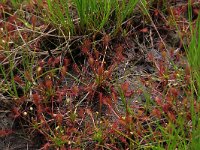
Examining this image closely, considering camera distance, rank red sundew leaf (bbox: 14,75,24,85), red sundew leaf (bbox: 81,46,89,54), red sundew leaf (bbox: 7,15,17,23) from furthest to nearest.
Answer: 1. red sundew leaf (bbox: 7,15,17,23)
2. red sundew leaf (bbox: 81,46,89,54)
3. red sundew leaf (bbox: 14,75,24,85)

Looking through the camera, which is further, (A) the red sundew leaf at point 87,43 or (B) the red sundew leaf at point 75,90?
(A) the red sundew leaf at point 87,43

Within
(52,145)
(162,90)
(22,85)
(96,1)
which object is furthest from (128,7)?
(52,145)

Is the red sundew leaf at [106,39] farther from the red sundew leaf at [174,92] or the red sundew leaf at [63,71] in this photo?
the red sundew leaf at [174,92]

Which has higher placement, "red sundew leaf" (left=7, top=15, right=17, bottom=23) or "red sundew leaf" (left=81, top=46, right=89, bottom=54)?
"red sundew leaf" (left=7, top=15, right=17, bottom=23)

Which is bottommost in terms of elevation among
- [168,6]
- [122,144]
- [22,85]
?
[122,144]

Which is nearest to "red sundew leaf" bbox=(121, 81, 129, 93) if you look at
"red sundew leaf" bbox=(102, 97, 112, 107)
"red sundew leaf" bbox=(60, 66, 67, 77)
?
"red sundew leaf" bbox=(102, 97, 112, 107)

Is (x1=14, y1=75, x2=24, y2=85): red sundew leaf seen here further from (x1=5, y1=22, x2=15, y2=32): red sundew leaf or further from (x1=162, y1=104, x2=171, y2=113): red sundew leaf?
(x1=162, y1=104, x2=171, y2=113): red sundew leaf

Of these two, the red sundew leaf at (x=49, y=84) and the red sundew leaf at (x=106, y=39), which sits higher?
the red sundew leaf at (x=106, y=39)

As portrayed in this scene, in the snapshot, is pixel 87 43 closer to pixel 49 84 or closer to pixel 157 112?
pixel 49 84

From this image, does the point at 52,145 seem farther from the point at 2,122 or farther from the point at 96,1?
the point at 96,1

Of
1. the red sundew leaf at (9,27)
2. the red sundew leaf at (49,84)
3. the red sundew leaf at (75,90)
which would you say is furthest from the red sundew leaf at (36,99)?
the red sundew leaf at (9,27)

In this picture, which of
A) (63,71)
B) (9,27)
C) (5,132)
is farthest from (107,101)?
(9,27)
